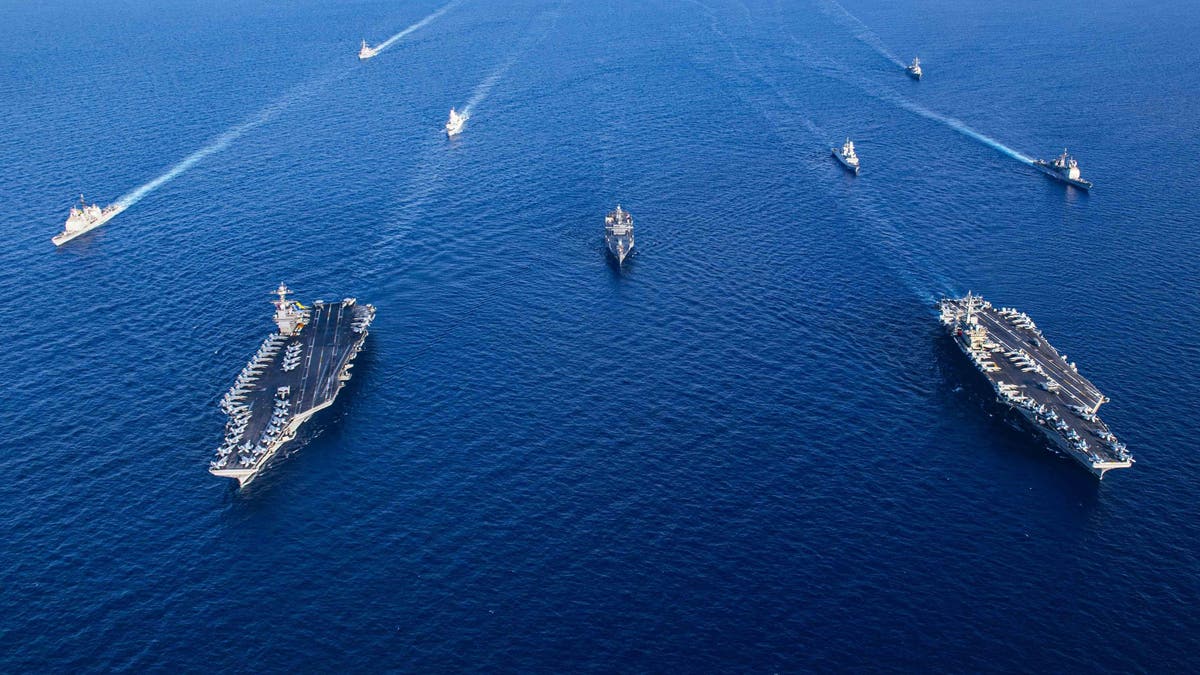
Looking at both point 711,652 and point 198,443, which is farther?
point 198,443

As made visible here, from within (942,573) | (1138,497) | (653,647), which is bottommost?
(653,647)

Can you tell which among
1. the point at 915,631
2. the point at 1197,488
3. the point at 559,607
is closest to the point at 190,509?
the point at 559,607

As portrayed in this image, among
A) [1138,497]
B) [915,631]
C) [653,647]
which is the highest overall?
[1138,497]

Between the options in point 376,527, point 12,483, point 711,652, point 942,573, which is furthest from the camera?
point 12,483

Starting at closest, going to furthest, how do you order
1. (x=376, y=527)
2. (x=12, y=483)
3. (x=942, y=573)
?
(x=942, y=573)
(x=376, y=527)
(x=12, y=483)

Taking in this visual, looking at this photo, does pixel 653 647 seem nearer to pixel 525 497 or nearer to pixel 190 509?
pixel 525 497

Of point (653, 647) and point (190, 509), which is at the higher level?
point (190, 509)

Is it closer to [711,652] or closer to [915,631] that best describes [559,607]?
[711,652]

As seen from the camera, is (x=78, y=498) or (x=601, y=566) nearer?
(x=601, y=566)

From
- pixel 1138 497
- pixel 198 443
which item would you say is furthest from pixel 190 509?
pixel 1138 497

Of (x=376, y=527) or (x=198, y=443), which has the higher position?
(x=198, y=443)
